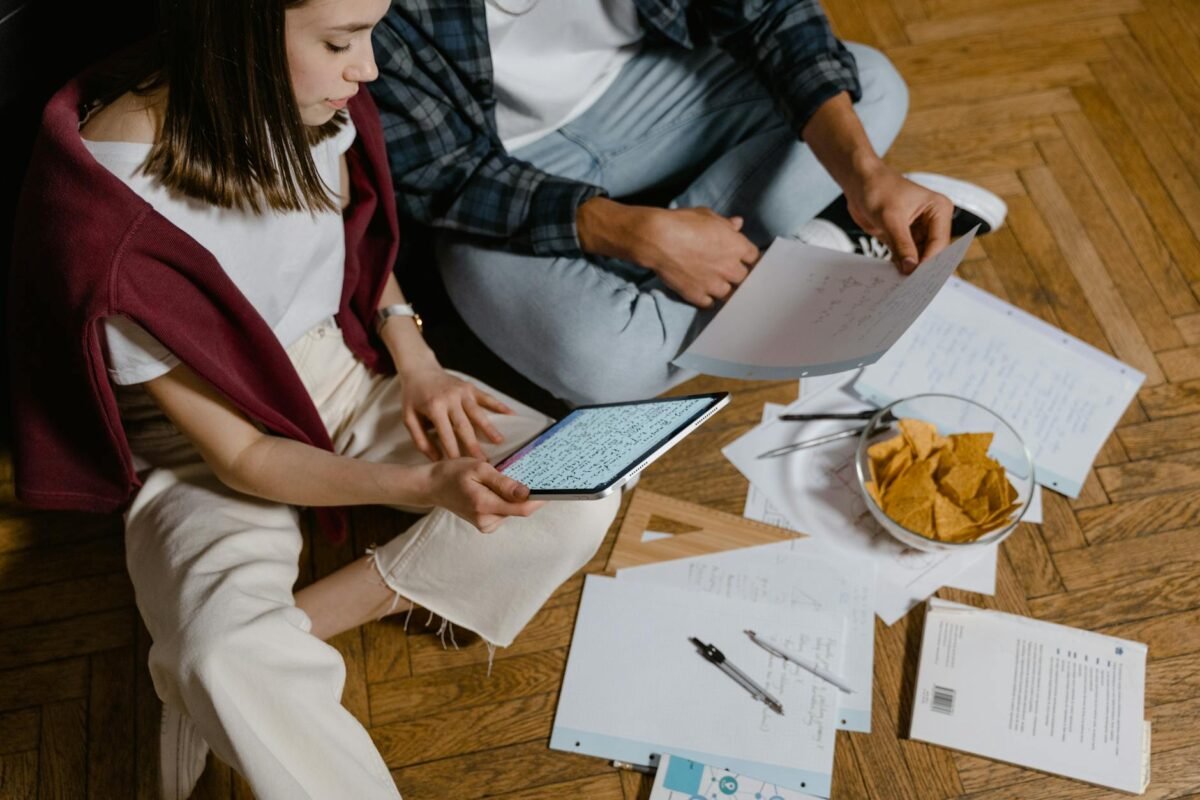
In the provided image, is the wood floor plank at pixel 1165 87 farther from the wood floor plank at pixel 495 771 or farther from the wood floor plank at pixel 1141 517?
the wood floor plank at pixel 495 771

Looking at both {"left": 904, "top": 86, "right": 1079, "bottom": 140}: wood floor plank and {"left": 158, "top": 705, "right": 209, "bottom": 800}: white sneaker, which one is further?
{"left": 904, "top": 86, "right": 1079, "bottom": 140}: wood floor plank

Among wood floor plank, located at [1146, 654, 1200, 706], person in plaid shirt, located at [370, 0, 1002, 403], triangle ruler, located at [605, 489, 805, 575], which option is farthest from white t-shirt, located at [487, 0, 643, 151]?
wood floor plank, located at [1146, 654, 1200, 706]

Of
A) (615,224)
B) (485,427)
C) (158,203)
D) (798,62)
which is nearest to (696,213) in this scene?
(615,224)

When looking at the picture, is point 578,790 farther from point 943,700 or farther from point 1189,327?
point 1189,327

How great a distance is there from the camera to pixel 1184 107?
1.68 meters

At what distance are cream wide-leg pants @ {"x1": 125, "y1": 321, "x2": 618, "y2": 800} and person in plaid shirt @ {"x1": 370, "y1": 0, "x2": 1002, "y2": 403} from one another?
0.15m

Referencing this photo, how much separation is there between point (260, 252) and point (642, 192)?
2.02ft

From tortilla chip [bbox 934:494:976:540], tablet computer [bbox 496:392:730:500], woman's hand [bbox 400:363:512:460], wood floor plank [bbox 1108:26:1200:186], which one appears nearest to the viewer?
tablet computer [bbox 496:392:730:500]

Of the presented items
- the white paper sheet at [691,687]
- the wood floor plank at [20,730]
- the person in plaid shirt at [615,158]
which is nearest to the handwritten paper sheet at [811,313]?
the person in plaid shirt at [615,158]

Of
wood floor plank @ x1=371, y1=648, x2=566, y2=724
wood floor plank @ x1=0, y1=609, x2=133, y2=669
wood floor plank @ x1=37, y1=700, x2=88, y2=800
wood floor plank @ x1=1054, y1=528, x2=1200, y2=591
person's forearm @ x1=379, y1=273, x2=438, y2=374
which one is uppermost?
person's forearm @ x1=379, y1=273, x2=438, y2=374

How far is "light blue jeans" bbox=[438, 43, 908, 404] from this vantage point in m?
1.23

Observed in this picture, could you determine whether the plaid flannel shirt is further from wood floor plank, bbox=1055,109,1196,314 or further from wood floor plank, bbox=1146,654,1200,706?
wood floor plank, bbox=1146,654,1200,706

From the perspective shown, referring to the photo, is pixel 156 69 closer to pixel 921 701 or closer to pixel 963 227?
pixel 921 701

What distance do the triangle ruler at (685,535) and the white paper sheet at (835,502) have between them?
4cm
